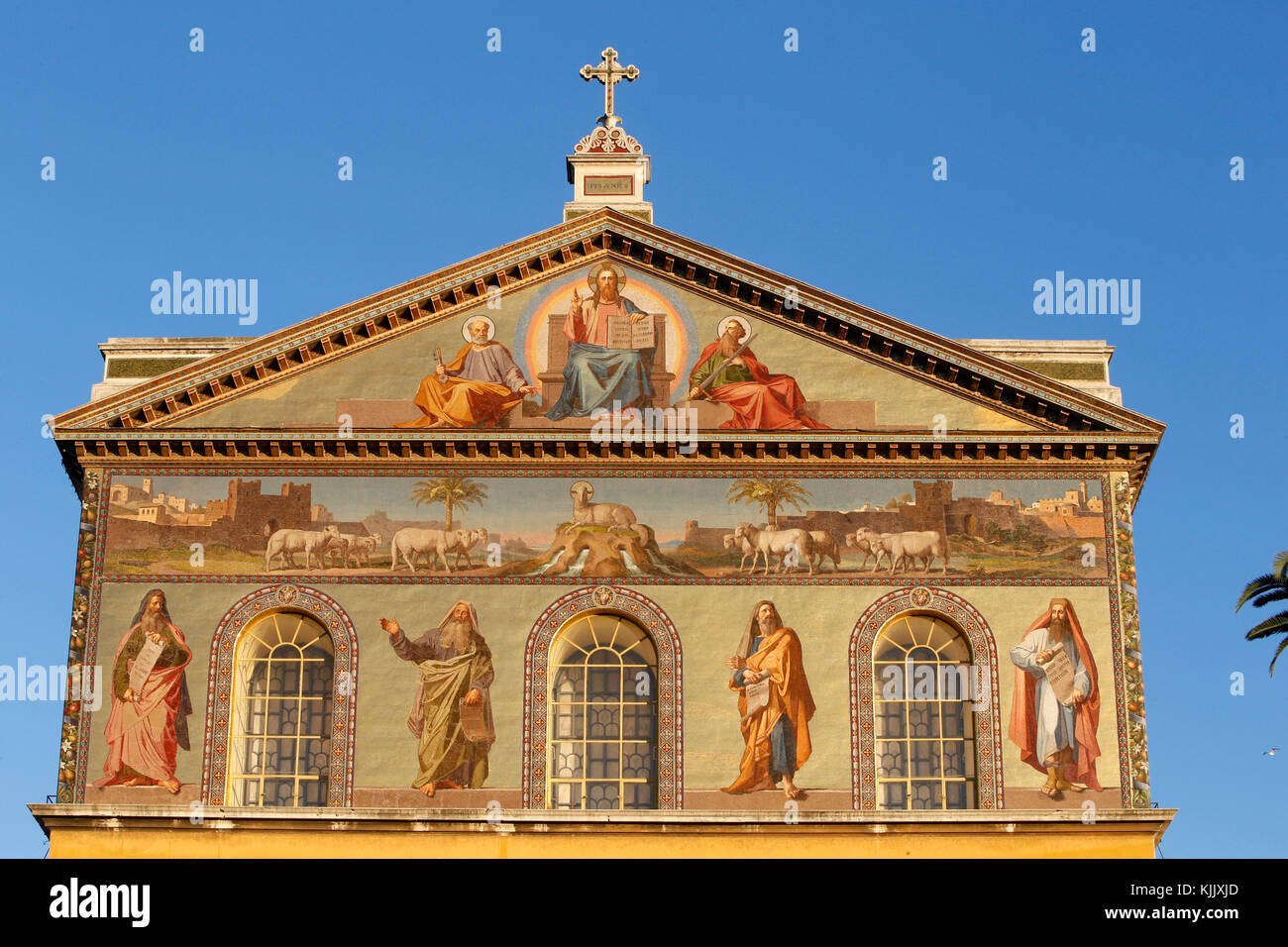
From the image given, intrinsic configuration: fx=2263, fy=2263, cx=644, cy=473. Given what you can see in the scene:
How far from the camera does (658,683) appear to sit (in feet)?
113

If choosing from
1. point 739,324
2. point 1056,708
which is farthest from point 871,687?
point 739,324

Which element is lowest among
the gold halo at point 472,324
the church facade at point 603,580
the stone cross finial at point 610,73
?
the church facade at point 603,580

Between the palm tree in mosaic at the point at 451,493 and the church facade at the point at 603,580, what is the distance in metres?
0.09

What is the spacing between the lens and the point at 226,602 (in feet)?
114

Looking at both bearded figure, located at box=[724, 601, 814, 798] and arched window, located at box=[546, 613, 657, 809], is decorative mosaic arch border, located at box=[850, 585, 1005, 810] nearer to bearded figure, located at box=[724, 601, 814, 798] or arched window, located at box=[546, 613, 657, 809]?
bearded figure, located at box=[724, 601, 814, 798]

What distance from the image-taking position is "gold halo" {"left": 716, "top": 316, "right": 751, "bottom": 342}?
119 feet

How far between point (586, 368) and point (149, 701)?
27.9 feet

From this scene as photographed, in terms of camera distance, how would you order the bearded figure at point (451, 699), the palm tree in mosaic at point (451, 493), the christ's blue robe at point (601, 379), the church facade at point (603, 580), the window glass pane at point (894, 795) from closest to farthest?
the church facade at point (603, 580)
the bearded figure at point (451, 699)
the window glass pane at point (894, 795)
the palm tree in mosaic at point (451, 493)
the christ's blue robe at point (601, 379)

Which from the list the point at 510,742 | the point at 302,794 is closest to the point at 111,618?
the point at 302,794

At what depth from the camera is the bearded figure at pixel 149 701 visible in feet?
111

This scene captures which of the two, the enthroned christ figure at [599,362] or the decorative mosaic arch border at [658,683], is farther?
the enthroned christ figure at [599,362]

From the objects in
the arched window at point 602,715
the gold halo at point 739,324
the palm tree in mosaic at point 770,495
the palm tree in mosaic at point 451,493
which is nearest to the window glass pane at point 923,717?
the palm tree in mosaic at point 770,495

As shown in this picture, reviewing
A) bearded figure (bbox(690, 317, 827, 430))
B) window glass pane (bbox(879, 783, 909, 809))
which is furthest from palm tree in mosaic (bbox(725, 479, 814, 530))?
window glass pane (bbox(879, 783, 909, 809))

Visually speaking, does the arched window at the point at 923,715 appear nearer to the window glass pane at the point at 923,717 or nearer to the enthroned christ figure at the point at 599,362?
the window glass pane at the point at 923,717
